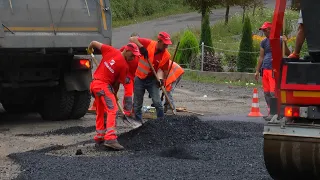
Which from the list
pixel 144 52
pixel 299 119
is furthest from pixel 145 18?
pixel 299 119

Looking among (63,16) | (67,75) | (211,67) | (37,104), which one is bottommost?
(211,67)

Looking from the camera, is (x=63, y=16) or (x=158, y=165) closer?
(x=158, y=165)

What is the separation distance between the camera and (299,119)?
19.9 feet

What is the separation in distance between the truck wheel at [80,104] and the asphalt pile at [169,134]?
2534 millimetres

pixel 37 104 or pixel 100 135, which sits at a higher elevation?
pixel 100 135

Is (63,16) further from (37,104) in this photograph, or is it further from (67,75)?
(37,104)

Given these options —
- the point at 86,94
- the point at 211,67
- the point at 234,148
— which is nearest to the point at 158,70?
the point at 86,94

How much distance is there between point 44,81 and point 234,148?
4.36 meters

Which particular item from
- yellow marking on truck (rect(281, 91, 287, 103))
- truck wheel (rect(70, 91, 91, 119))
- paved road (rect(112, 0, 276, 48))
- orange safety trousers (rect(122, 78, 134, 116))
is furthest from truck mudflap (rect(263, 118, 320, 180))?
paved road (rect(112, 0, 276, 48))

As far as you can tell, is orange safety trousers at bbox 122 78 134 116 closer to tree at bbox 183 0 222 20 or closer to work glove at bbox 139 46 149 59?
work glove at bbox 139 46 149 59

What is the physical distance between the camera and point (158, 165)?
764cm

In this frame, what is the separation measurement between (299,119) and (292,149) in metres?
0.35

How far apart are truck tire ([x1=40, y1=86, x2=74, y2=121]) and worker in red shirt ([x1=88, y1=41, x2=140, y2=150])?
2859 millimetres

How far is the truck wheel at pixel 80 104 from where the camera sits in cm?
1229
